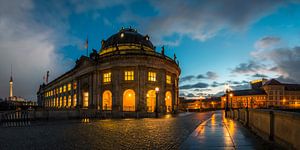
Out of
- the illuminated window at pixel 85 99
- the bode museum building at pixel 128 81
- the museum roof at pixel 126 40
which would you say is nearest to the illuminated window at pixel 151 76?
the bode museum building at pixel 128 81

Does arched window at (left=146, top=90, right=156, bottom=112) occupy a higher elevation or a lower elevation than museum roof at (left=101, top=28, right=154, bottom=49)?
lower

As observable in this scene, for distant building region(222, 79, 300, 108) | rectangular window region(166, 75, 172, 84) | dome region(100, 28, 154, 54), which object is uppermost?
dome region(100, 28, 154, 54)

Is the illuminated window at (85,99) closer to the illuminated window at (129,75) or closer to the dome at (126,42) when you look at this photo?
the dome at (126,42)

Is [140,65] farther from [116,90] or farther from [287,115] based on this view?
[287,115]

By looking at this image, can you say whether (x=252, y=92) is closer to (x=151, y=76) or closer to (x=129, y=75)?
(x=151, y=76)

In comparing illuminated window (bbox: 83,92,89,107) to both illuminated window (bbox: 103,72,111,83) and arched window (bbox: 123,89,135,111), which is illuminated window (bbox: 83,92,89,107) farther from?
arched window (bbox: 123,89,135,111)

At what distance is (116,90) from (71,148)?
1560 inches

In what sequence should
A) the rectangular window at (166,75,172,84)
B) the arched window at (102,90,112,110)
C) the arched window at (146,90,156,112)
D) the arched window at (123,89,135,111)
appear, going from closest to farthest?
1. the arched window at (123,89,135,111)
2. the arched window at (146,90,156,112)
3. the arched window at (102,90,112,110)
4. the rectangular window at (166,75,172,84)

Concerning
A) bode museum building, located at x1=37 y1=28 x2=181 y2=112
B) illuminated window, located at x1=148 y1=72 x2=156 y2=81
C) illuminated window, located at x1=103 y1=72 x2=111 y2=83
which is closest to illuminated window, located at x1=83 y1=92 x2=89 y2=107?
bode museum building, located at x1=37 y1=28 x2=181 y2=112

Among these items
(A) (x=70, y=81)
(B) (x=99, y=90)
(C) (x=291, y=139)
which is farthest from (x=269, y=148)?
(A) (x=70, y=81)

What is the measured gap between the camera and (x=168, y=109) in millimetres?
54406

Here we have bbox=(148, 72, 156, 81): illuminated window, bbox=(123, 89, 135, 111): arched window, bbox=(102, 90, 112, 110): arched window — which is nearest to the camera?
bbox=(123, 89, 135, 111): arched window

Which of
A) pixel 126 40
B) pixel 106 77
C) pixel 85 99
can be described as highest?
pixel 126 40

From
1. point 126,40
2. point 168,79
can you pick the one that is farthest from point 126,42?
point 168,79
